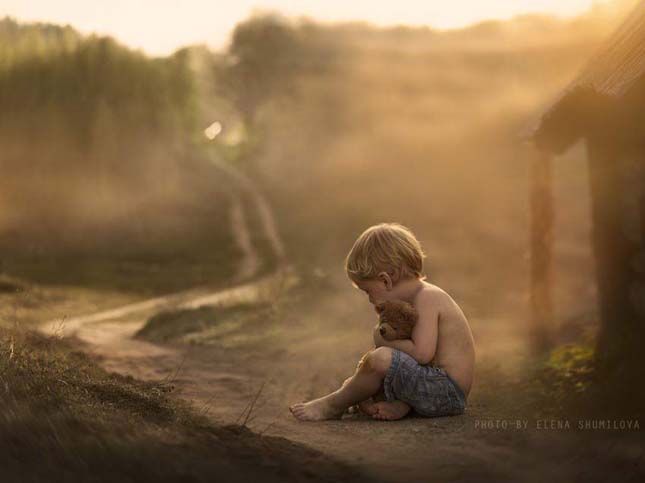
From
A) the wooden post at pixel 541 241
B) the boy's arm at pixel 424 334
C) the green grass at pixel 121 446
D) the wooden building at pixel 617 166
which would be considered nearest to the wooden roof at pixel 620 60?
the wooden building at pixel 617 166

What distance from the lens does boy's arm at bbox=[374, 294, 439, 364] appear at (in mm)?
4262

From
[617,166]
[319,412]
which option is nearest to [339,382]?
[319,412]

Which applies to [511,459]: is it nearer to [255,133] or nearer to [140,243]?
[140,243]

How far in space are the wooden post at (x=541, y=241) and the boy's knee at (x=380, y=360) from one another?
19.3 ft

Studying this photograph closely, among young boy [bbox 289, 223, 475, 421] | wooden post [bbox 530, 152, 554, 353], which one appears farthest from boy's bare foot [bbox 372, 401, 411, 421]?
wooden post [bbox 530, 152, 554, 353]

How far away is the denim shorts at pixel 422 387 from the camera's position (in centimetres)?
423

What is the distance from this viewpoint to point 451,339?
4344 mm

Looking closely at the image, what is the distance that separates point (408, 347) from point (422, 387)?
0.25m

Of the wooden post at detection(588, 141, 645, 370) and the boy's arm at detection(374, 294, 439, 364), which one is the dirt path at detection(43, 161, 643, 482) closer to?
the boy's arm at detection(374, 294, 439, 364)

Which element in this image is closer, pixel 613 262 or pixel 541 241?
pixel 613 262

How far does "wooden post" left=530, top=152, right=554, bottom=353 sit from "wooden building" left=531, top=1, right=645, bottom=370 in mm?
1620

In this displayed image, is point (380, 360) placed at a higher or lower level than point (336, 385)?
higher

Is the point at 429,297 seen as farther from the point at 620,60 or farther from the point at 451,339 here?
the point at 620,60

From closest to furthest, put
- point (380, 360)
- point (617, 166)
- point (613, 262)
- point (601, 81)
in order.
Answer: point (380, 360) < point (601, 81) < point (617, 166) < point (613, 262)
